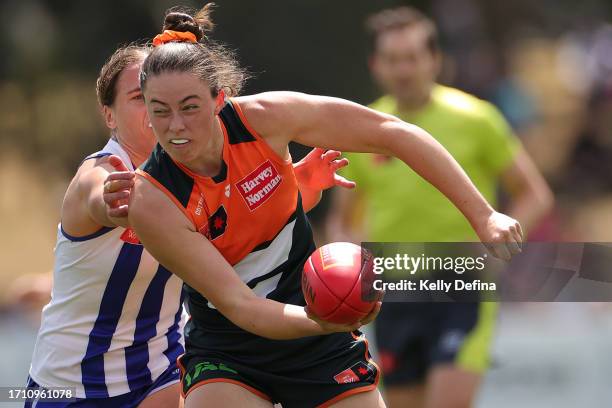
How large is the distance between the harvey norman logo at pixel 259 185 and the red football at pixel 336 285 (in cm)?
34

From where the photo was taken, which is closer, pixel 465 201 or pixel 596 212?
pixel 465 201

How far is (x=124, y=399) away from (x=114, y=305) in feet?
1.26

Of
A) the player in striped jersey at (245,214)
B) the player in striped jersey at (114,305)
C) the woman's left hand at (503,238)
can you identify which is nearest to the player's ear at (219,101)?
the player in striped jersey at (245,214)

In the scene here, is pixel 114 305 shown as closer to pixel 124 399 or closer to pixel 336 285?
pixel 124 399

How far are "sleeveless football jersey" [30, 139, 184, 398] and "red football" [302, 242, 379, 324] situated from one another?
0.92 meters

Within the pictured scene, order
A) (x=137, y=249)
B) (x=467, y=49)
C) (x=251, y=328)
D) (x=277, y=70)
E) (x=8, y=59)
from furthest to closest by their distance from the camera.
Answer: (x=8, y=59) → (x=467, y=49) → (x=277, y=70) → (x=137, y=249) → (x=251, y=328)

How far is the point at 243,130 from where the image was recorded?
4316mm

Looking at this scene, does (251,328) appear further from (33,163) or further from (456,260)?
(33,163)

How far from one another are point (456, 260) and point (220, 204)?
44.3 inches

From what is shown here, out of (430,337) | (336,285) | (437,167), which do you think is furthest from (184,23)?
(430,337)

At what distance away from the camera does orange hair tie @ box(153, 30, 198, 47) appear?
430 centimetres

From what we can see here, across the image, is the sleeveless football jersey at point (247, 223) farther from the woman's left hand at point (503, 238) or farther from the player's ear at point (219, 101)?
the woman's left hand at point (503, 238)

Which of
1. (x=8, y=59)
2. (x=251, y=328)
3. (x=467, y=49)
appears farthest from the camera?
(x=8, y=59)

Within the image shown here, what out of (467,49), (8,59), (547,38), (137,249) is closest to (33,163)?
(8,59)
